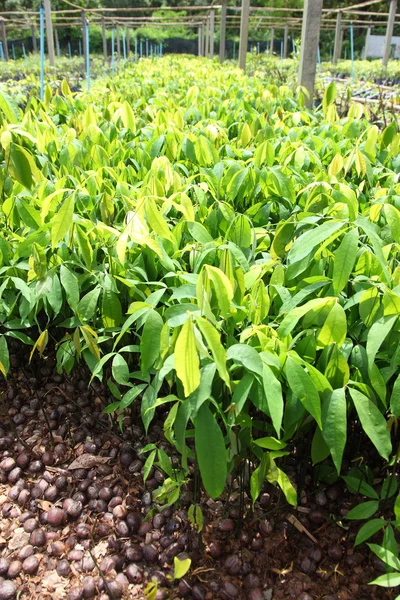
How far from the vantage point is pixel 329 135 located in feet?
8.77

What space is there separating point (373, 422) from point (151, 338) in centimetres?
53

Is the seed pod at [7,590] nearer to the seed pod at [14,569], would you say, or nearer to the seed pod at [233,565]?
the seed pod at [14,569]

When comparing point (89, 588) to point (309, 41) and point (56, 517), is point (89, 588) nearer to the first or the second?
point (56, 517)

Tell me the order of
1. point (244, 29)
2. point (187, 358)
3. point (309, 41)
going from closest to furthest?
point (187, 358)
point (309, 41)
point (244, 29)

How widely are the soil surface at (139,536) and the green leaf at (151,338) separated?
46 centimetres

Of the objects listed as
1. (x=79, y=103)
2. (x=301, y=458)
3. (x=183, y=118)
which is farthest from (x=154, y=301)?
(x=79, y=103)

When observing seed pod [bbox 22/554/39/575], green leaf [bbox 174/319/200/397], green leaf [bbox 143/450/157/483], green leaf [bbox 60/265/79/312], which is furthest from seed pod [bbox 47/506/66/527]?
green leaf [bbox 174/319/200/397]

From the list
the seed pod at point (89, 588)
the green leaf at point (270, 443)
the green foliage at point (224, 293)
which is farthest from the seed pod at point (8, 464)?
the green leaf at point (270, 443)

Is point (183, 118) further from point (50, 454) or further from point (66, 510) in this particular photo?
point (66, 510)

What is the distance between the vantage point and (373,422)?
1126mm

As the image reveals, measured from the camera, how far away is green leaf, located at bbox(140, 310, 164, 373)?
1269 mm

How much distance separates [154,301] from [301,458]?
635 mm

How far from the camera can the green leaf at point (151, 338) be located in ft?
4.16

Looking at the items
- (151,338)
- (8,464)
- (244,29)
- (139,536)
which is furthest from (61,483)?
(244,29)
